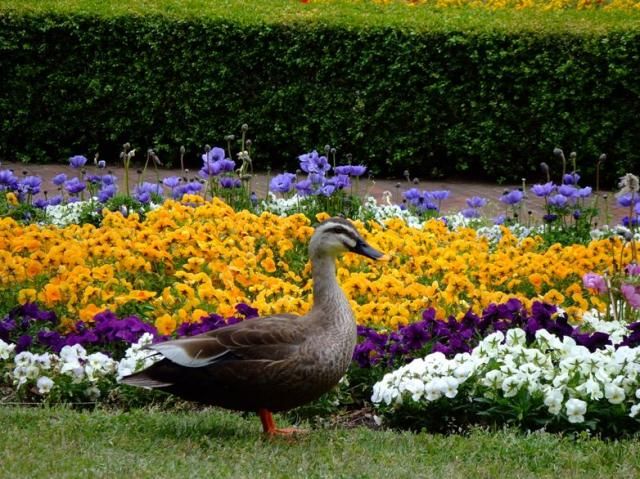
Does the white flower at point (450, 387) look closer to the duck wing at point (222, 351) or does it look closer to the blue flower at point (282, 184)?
the duck wing at point (222, 351)

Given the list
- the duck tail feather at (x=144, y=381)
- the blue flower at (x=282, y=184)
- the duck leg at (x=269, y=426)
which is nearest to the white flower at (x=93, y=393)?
the duck tail feather at (x=144, y=381)

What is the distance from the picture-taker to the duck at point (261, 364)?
4.34m

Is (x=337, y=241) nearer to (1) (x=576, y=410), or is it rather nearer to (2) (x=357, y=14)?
(1) (x=576, y=410)

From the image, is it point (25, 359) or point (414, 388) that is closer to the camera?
point (414, 388)

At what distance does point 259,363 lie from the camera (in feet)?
14.3

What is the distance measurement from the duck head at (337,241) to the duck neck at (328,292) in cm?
3

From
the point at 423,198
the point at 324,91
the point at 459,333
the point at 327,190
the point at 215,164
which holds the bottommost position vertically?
the point at 459,333

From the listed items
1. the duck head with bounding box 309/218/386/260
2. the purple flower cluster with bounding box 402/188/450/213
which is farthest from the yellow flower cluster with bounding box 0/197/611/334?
the duck head with bounding box 309/218/386/260

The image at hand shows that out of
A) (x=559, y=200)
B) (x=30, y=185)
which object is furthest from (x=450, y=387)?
(x=30, y=185)

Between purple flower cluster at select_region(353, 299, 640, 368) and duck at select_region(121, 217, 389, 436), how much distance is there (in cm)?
71

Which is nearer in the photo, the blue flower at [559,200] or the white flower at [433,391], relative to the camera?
the white flower at [433,391]

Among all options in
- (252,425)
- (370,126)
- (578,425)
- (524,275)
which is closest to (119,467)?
(252,425)

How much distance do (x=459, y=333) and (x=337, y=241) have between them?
3.01ft

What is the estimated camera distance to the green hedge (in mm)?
10758
